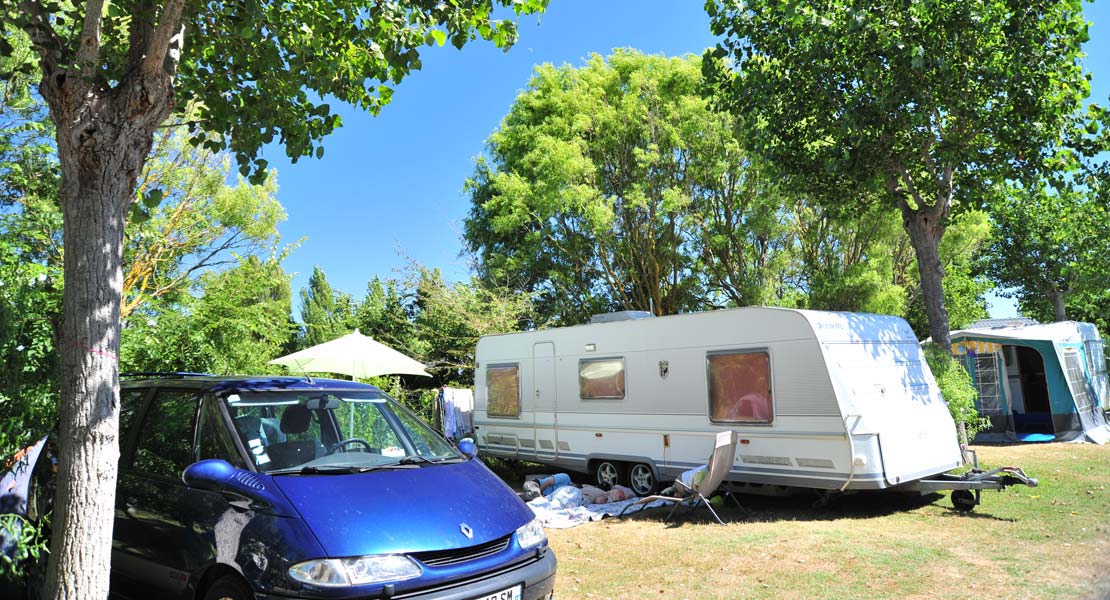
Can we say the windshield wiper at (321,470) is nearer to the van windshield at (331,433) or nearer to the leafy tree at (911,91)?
the van windshield at (331,433)

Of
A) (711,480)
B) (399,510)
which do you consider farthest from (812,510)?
(399,510)

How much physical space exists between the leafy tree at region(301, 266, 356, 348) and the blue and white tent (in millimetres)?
17309

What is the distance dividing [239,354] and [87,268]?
648cm

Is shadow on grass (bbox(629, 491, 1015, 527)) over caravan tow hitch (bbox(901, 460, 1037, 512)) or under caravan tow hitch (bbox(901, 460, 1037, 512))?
under

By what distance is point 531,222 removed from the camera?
20.8m

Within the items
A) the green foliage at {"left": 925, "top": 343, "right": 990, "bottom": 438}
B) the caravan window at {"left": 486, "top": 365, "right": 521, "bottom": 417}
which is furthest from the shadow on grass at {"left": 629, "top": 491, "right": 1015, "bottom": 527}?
the caravan window at {"left": 486, "top": 365, "right": 521, "bottom": 417}

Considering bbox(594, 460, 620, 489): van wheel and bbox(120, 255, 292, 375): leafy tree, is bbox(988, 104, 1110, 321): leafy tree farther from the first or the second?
bbox(120, 255, 292, 375): leafy tree

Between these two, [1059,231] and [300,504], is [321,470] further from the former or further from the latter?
[1059,231]

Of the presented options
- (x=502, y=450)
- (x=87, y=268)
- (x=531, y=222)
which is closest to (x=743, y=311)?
(x=502, y=450)

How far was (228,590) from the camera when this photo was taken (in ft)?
12.0

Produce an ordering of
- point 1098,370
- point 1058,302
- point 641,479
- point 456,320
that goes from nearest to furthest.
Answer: point 641,479, point 1098,370, point 456,320, point 1058,302

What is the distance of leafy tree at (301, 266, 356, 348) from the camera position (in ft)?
81.3

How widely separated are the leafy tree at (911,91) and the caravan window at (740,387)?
413 cm

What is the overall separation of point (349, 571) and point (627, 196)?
16342 millimetres
